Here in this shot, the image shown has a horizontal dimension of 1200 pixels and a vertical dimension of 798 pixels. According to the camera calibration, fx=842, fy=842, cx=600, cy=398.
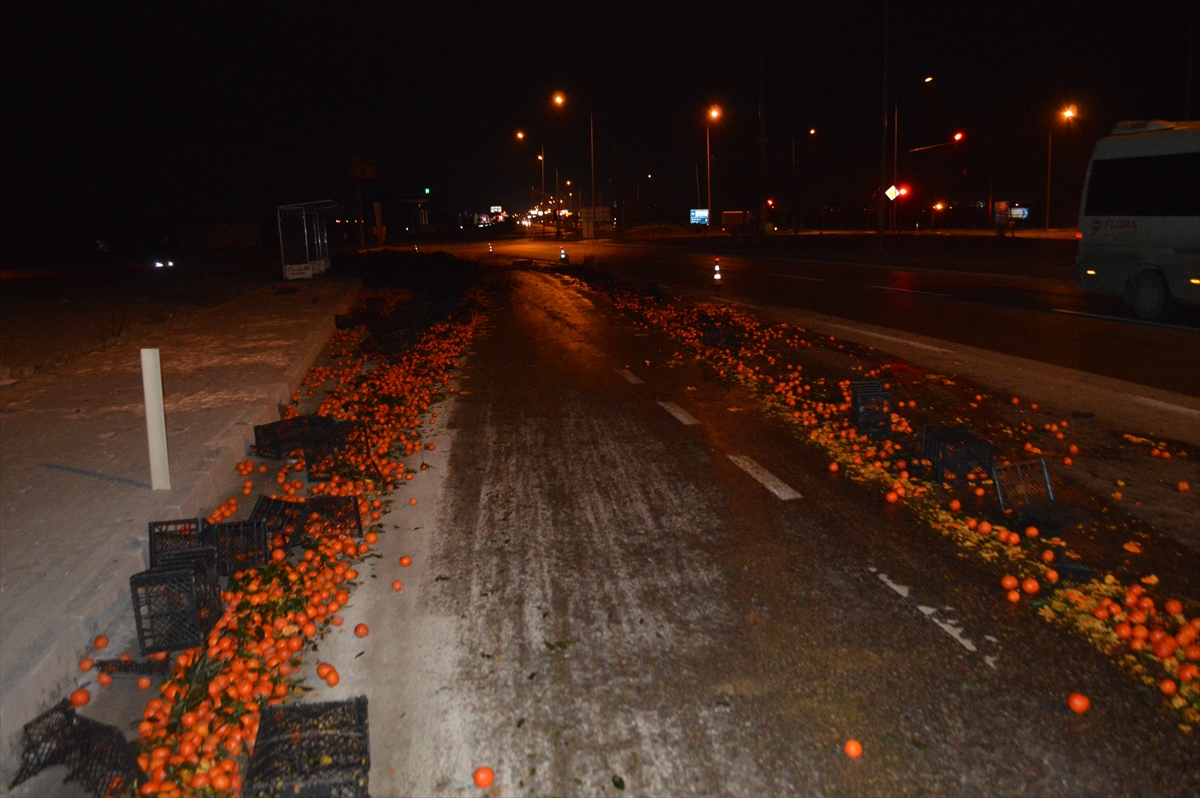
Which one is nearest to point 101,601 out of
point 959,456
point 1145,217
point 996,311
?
point 959,456

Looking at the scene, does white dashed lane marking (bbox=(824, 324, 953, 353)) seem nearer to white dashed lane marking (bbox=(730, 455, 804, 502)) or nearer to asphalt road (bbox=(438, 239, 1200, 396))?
asphalt road (bbox=(438, 239, 1200, 396))

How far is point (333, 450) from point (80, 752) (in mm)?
4148

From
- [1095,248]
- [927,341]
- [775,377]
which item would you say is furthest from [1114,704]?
[1095,248]

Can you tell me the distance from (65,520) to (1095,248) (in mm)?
18717

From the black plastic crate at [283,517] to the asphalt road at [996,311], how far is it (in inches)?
390

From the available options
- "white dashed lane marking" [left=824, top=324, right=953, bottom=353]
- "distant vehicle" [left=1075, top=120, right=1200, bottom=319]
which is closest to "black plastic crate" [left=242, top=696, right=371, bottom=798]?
"white dashed lane marking" [left=824, top=324, right=953, bottom=353]

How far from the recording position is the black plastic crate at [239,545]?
16.5ft

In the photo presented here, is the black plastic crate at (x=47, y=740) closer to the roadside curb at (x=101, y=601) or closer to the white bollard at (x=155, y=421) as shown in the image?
the roadside curb at (x=101, y=601)

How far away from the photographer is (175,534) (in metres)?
5.06

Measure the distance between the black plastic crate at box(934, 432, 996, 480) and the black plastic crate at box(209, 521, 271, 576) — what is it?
4.92 m

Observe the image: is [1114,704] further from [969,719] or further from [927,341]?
[927,341]

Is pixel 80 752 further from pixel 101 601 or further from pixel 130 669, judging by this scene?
pixel 101 601

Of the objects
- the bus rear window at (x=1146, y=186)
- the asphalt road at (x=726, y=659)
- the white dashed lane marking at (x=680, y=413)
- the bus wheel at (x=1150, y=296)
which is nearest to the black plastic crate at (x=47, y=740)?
the asphalt road at (x=726, y=659)

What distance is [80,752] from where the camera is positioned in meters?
3.32
